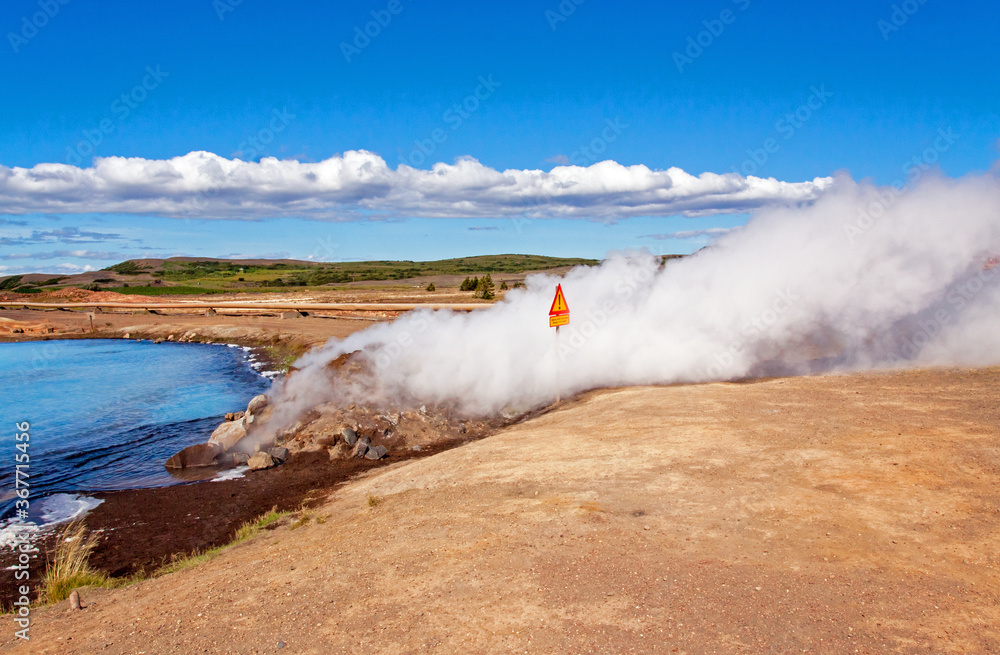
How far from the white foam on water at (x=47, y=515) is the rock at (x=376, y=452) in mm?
5056

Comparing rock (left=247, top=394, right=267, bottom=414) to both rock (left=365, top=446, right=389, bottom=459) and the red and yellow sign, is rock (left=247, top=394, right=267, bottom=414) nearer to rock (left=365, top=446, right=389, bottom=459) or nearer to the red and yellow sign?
rock (left=365, top=446, right=389, bottom=459)

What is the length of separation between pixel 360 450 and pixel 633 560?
27.2ft

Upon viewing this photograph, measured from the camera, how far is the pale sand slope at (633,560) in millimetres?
5270

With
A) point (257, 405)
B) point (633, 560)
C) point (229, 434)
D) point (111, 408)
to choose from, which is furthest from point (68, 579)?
point (111, 408)

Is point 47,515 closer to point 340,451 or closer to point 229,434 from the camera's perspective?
point 229,434

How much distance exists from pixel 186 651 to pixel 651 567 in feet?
13.7

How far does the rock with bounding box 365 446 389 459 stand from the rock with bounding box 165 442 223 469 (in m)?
3.71

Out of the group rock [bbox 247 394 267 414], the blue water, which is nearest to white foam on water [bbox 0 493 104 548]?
the blue water

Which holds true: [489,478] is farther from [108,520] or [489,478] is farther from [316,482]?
[108,520]

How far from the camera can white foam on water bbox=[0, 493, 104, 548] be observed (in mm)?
10883

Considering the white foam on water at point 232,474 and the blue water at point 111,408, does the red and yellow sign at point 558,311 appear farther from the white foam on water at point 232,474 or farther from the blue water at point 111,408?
the blue water at point 111,408

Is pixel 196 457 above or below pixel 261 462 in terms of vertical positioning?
below

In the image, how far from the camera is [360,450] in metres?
13.5

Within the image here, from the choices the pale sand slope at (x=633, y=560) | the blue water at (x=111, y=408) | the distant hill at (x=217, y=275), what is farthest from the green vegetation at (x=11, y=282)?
the pale sand slope at (x=633, y=560)
